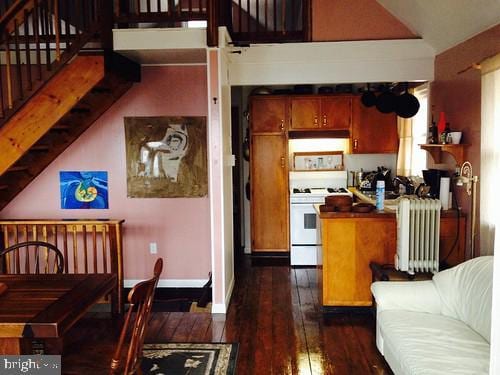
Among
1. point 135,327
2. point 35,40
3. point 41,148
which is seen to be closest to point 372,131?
point 41,148

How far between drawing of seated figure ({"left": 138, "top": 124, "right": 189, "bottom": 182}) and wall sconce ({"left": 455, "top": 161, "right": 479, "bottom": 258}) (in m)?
2.74

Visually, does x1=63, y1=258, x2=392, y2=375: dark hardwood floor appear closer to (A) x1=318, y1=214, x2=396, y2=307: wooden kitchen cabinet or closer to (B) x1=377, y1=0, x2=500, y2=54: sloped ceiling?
(A) x1=318, y1=214, x2=396, y2=307: wooden kitchen cabinet

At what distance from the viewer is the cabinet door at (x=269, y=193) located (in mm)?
6434

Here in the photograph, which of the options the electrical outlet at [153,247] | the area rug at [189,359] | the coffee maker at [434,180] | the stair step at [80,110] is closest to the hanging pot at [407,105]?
the coffee maker at [434,180]

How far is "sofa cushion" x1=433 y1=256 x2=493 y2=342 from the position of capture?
283 cm

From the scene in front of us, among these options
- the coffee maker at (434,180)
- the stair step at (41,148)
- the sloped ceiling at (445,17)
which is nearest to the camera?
the sloped ceiling at (445,17)

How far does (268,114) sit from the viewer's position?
21.0 ft

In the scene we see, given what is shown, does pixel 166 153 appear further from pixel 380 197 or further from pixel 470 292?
pixel 470 292

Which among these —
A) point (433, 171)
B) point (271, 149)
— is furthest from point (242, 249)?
point (433, 171)

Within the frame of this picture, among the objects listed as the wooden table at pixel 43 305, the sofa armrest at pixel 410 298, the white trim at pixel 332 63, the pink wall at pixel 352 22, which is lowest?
the sofa armrest at pixel 410 298

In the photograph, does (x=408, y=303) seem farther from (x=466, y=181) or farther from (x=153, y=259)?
(x=153, y=259)

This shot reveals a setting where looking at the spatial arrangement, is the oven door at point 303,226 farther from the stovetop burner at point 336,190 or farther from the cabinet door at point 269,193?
the stovetop burner at point 336,190

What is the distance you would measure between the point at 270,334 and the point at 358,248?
3.62 feet

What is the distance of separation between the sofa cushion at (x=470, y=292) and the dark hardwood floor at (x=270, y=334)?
2.08 ft
